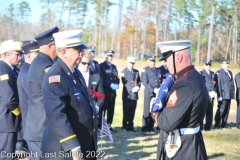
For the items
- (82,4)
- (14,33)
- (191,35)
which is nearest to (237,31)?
(191,35)

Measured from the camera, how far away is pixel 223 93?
1162 cm

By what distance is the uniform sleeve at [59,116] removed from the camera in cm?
306

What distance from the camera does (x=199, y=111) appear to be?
131 inches

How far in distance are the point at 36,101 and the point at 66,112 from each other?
41.5 inches

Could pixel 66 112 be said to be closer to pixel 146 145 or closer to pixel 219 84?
pixel 146 145

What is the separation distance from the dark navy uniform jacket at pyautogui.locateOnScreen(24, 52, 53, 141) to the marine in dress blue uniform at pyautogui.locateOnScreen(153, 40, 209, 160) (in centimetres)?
149

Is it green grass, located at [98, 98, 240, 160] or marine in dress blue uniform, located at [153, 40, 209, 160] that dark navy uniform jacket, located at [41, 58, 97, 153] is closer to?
marine in dress blue uniform, located at [153, 40, 209, 160]

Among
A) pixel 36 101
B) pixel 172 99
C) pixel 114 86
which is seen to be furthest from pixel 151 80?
pixel 172 99

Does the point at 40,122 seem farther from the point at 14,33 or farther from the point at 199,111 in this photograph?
the point at 14,33

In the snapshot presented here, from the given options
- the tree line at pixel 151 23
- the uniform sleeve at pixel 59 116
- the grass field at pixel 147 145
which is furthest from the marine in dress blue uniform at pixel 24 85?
the tree line at pixel 151 23

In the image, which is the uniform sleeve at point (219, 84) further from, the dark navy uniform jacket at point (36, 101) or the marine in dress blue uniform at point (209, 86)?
the dark navy uniform jacket at point (36, 101)

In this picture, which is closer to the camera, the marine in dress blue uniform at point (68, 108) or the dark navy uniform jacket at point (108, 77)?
the marine in dress blue uniform at point (68, 108)

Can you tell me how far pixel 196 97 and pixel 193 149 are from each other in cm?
54

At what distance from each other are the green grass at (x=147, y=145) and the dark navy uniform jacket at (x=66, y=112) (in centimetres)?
350
